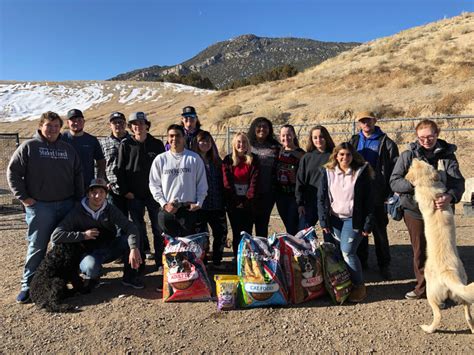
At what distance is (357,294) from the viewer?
425 cm

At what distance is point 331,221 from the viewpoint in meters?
4.51

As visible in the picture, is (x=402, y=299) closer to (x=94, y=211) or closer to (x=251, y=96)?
(x=94, y=211)

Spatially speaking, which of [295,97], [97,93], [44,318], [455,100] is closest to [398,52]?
[295,97]

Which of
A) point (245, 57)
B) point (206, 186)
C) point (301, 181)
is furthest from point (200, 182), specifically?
point (245, 57)

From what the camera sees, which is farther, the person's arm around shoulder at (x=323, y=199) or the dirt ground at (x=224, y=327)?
the person's arm around shoulder at (x=323, y=199)

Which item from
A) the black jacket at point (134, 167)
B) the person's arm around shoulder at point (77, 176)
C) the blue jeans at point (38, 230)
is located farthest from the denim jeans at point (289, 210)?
the blue jeans at point (38, 230)

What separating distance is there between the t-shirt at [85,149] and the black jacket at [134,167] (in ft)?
2.26

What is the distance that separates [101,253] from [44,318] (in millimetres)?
923

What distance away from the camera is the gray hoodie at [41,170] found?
14.1ft

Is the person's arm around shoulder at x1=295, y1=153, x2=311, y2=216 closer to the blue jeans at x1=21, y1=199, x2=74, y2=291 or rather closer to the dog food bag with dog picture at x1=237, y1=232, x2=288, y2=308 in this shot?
the dog food bag with dog picture at x1=237, y1=232, x2=288, y2=308

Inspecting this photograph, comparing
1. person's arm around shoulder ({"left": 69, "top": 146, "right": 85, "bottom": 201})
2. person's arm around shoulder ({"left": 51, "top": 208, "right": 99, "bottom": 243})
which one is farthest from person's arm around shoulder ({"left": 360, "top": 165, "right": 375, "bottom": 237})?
person's arm around shoulder ({"left": 69, "top": 146, "right": 85, "bottom": 201})

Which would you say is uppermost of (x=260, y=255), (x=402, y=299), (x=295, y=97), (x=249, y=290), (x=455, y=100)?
(x=295, y=97)

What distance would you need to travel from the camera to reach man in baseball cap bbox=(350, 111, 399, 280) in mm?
4809

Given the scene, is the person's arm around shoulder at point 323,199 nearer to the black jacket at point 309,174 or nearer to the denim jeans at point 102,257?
the black jacket at point 309,174
